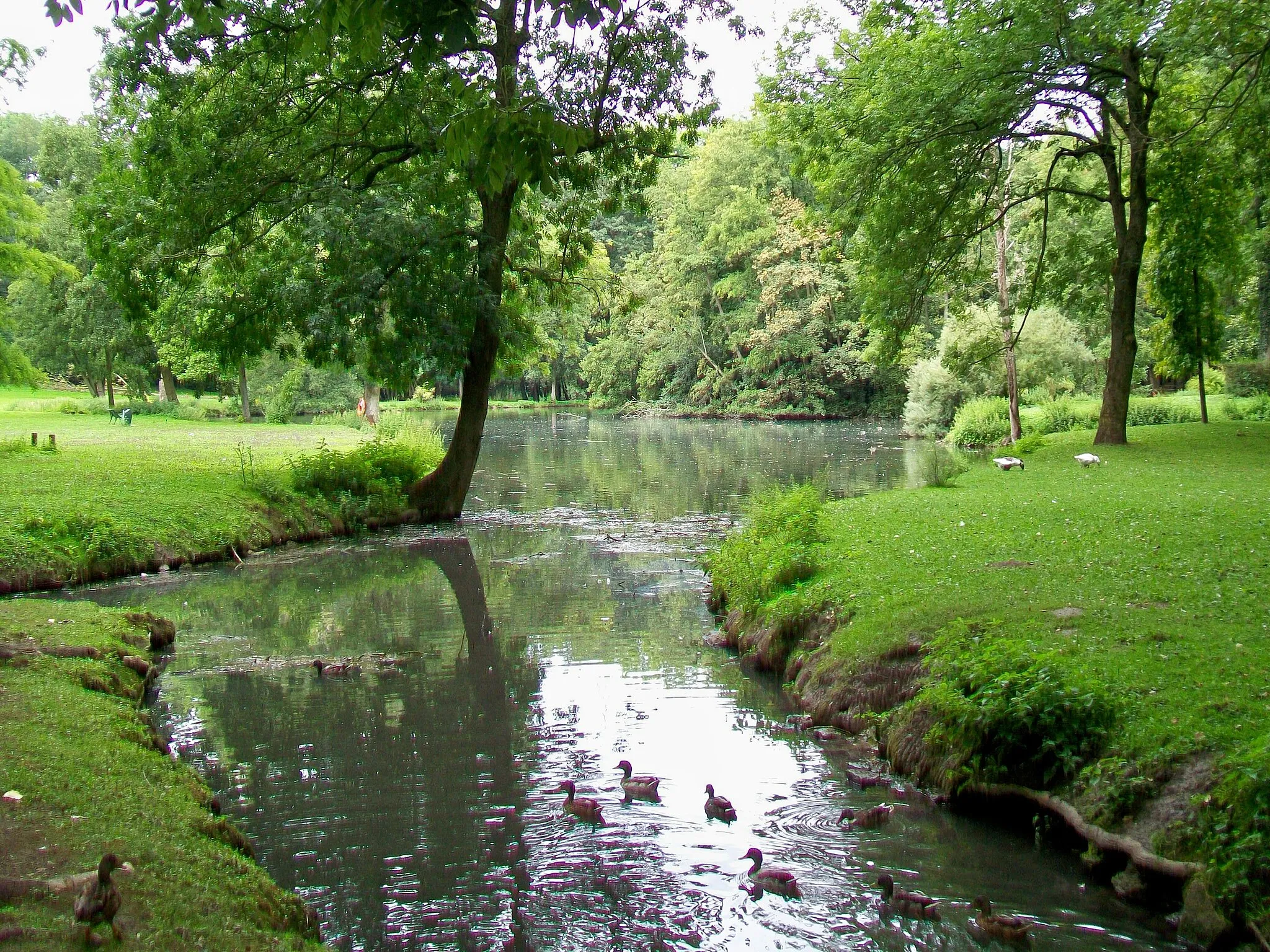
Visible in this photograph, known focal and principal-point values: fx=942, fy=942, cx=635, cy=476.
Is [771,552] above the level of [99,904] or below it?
above

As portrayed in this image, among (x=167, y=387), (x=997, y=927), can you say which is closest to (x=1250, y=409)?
(x=997, y=927)

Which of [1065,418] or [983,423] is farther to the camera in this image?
[983,423]

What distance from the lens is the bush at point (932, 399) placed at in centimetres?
4225

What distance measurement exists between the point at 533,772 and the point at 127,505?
11718mm

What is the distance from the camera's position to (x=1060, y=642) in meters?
7.74

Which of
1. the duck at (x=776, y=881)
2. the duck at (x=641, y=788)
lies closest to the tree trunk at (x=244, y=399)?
the duck at (x=641, y=788)

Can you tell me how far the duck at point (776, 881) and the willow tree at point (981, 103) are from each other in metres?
8.25

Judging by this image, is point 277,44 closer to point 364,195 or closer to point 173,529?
point 364,195

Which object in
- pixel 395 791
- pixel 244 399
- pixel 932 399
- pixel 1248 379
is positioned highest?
pixel 1248 379

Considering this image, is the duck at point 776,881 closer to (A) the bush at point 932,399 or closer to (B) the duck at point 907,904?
(B) the duck at point 907,904

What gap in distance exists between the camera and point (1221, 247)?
2192 cm

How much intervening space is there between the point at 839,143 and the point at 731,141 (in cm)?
4617

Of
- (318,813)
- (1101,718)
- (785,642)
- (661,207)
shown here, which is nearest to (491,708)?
(318,813)

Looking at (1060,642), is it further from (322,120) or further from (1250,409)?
(1250,409)
